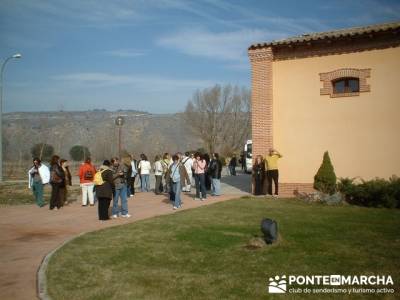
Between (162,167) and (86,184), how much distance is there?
13.1 ft

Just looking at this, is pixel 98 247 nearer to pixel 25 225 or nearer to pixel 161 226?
pixel 161 226

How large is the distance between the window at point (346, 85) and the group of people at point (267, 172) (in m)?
3.23

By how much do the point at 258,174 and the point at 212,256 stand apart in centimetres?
961

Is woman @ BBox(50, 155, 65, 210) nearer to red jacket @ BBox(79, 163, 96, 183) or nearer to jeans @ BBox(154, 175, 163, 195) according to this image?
red jacket @ BBox(79, 163, 96, 183)

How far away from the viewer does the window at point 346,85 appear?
16031 millimetres

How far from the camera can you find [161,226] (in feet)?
35.3

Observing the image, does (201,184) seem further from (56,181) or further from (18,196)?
(18,196)

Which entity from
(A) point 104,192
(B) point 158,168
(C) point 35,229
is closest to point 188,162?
(B) point 158,168

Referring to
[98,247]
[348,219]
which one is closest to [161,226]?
[98,247]

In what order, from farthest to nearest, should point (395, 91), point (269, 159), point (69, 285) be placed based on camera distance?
point (269, 159) → point (395, 91) → point (69, 285)

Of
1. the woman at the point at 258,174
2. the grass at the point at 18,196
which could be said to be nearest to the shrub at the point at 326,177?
the woman at the point at 258,174

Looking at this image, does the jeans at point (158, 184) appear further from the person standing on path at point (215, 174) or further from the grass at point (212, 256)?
the grass at point (212, 256)

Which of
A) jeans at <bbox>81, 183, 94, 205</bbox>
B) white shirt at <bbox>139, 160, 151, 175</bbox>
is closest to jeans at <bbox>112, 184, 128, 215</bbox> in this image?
jeans at <bbox>81, 183, 94, 205</bbox>

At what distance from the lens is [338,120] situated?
16.1 meters
